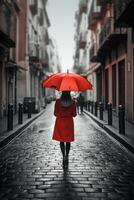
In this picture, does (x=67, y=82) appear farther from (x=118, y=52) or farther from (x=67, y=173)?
(x=118, y=52)

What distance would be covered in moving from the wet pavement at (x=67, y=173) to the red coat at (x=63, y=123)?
1.93 ft

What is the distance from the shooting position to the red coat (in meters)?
7.50

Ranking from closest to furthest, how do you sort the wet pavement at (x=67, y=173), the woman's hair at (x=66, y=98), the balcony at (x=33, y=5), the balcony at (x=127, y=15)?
the wet pavement at (x=67, y=173) → the woman's hair at (x=66, y=98) → the balcony at (x=127, y=15) → the balcony at (x=33, y=5)

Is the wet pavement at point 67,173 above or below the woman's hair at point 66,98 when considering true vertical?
below

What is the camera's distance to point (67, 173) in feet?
22.7

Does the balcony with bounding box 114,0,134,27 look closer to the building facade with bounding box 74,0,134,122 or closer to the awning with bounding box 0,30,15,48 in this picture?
the building facade with bounding box 74,0,134,122

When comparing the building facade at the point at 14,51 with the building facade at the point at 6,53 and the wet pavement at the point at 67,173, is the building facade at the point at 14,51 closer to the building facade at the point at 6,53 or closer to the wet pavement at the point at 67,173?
the building facade at the point at 6,53

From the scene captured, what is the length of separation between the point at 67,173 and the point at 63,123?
3.41ft

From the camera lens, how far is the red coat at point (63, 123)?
7496 mm

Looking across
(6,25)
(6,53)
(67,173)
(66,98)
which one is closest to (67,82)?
(66,98)

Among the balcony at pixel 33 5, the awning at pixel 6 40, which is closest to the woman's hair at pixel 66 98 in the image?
the awning at pixel 6 40

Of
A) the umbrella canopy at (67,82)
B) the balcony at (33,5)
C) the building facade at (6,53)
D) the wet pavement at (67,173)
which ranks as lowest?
the wet pavement at (67,173)

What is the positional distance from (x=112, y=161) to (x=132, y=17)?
26.4 feet

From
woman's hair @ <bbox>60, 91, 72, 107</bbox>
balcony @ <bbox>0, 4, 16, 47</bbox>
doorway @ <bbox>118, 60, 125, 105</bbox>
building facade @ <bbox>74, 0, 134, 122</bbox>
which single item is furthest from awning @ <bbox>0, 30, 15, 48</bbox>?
woman's hair @ <bbox>60, 91, 72, 107</bbox>
